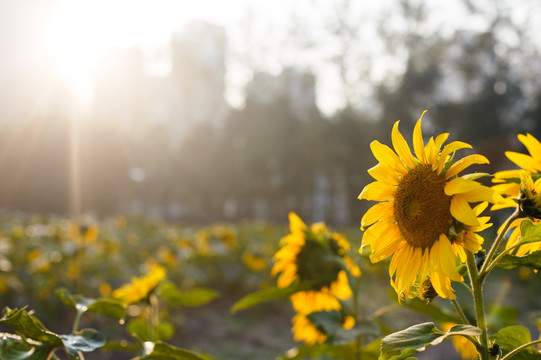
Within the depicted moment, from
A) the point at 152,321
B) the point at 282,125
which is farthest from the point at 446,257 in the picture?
the point at 282,125

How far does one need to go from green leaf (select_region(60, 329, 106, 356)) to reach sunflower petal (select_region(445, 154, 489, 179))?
500mm

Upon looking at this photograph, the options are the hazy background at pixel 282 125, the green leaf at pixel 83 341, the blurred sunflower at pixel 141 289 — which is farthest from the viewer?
the hazy background at pixel 282 125

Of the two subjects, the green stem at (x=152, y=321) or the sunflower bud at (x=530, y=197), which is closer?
the sunflower bud at (x=530, y=197)

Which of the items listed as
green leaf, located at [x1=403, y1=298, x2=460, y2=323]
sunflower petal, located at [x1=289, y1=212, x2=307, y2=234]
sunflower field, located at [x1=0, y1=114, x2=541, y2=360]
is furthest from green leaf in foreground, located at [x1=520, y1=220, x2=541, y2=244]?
sunflower petal, located at [x1=289, y1=212, x2=307, y2=234]

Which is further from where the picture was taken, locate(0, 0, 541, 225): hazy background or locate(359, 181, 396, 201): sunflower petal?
locate(0, 0, 541, 225): hazy background

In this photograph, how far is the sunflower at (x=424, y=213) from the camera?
21.2 inches

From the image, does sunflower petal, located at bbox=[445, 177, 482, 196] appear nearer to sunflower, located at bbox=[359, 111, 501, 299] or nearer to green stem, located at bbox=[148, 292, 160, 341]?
sunflower, located at bbox=[359, 111, 501, 299]

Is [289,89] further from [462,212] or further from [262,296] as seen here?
[462,212]

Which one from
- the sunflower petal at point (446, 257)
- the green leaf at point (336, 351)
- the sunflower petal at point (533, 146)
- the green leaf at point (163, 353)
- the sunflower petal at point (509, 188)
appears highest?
the sunflower petal at point (533, 146)

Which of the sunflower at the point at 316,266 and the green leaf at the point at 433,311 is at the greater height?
the sunflower at the point at 316,266

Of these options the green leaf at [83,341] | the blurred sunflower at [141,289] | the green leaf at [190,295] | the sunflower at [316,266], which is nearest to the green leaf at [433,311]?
the sunflower at [316,266]

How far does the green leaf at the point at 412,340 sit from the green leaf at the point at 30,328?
0.39 m

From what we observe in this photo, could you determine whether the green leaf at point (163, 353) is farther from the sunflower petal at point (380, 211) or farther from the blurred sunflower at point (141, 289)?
the blurred sunflower at point (141, 289)

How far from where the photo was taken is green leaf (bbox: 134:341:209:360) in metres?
0.59
